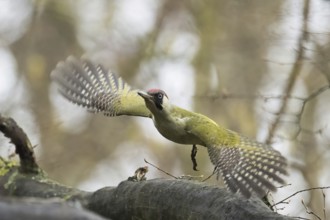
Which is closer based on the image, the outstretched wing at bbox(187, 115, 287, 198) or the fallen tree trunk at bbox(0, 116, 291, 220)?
the fallen tree trunk at bbox(0, 116, 291, 220)

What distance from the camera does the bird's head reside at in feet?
17.6

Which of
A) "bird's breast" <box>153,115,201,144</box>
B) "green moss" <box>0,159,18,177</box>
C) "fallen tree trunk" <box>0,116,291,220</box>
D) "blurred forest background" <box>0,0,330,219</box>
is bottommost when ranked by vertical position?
"fallen tree trunk" <box>0,116,291,220</box>

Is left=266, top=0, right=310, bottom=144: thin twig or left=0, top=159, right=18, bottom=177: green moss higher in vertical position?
left=266, top=0, right=310, bottom=144: thin twig

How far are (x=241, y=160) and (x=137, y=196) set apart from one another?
3.49ft

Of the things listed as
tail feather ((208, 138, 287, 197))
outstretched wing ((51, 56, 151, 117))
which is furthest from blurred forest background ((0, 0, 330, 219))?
tail feather ((208, 138, 287, 197))

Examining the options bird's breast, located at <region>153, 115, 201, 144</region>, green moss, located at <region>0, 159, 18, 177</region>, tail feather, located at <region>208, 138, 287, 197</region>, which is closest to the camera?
tail feather, located at <region>208, 138, 287, 197</region>

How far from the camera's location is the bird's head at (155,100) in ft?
17.6

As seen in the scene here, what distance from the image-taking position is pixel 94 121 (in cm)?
1356

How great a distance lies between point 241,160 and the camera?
468 centimetres

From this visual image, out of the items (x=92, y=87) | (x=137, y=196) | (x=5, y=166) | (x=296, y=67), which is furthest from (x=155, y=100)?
(x=296, y=67)

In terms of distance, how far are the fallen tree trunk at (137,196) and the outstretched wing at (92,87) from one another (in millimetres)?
1572

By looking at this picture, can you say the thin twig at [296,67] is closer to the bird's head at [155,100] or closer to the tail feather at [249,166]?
the bird's head at [155,100]

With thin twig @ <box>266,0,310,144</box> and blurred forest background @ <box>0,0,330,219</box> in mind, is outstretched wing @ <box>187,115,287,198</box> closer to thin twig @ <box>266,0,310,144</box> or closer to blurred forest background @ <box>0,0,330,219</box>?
thin twig @ <box>266,0,310,144</box>

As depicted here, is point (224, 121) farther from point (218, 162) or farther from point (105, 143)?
point (218, 162)
